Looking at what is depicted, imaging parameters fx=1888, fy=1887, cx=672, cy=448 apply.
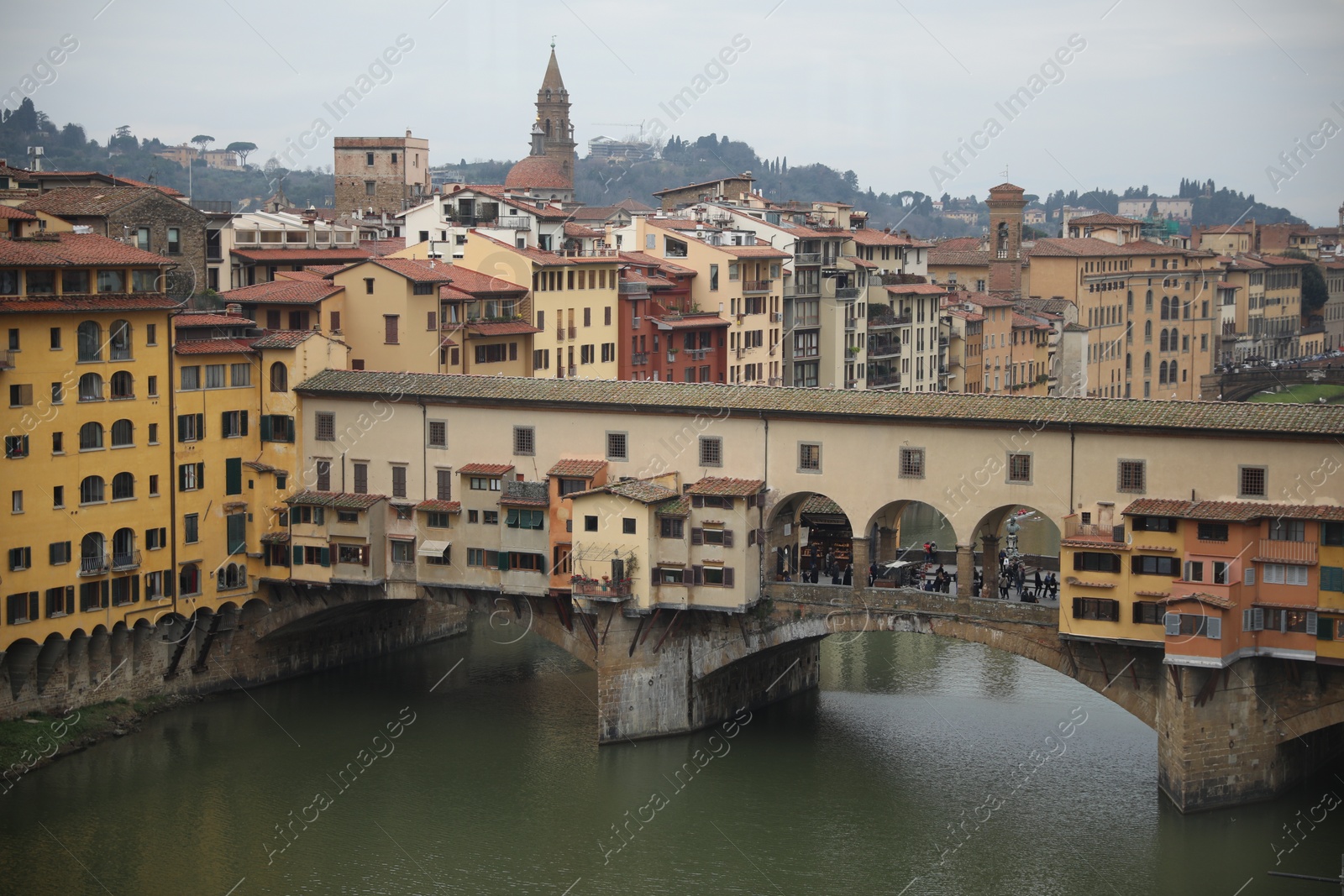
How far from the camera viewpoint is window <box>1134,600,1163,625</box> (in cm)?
4388

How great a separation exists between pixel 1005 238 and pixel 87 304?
84223mm

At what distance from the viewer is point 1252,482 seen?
4372 centimetres

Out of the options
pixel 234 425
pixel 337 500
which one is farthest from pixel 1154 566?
pixel 234 425

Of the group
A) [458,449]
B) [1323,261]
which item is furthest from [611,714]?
Result: [1323,261]

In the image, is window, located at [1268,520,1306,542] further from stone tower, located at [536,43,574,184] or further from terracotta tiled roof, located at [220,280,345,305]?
stone tower, located at [536,43,574,184]

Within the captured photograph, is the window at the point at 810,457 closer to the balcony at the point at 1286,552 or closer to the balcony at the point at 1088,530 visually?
the balcony at the point at 1088,530

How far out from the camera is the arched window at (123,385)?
169 ft

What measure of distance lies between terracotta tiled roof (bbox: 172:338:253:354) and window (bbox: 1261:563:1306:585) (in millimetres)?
28982

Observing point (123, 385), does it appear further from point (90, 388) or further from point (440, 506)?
point (440, 506)

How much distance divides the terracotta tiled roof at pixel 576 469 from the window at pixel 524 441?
103 cm

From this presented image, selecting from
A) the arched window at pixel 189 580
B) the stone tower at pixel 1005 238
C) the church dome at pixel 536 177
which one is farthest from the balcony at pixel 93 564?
the church dome at pixel 536 177

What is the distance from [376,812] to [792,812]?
1000 centimetres

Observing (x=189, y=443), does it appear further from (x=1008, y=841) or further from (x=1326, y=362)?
(x=1326, y=362)

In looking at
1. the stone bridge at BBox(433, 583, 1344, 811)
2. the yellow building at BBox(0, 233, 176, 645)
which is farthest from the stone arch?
the yellow building at BBox(0, 233, 176, 645)
